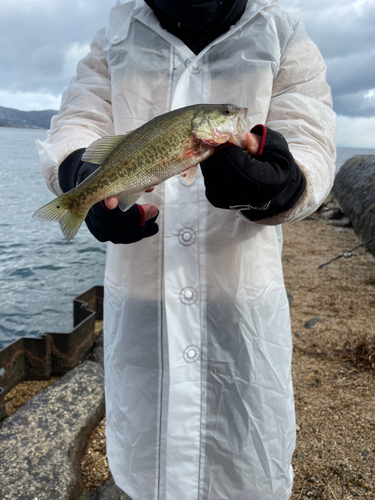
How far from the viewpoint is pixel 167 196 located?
224 cm

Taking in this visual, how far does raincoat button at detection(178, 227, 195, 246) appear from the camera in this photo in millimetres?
2229

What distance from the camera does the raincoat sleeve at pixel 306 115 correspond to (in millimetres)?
1989

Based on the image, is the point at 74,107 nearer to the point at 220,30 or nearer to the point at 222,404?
the point at 220,30

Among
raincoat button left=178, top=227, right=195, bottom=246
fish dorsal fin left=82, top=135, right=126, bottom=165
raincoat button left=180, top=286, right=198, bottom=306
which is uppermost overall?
fish dorsal fin left=82, top=135, right=126, bottom=165

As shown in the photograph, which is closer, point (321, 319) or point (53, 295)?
point (321, 319)

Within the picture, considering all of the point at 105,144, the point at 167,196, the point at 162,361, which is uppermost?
the point at 105,144

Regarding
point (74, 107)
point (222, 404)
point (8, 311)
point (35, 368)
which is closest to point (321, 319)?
point (222, 404)

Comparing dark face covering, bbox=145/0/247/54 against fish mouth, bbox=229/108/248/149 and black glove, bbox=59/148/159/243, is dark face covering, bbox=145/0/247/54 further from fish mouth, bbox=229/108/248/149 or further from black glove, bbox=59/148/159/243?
black glove, bbox=59/148/159/243

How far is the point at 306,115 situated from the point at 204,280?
1096mm

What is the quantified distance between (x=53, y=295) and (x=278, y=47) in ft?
38.3

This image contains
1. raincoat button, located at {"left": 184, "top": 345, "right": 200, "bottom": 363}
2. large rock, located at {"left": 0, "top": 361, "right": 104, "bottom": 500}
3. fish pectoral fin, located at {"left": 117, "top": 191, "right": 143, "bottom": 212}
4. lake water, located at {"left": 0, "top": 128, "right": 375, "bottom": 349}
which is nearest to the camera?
fish pectoral fin, located at {"left": 117, "top": 191, "right": 143, "bottom": 212}

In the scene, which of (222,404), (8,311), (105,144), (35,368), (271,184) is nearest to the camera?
(271,184)

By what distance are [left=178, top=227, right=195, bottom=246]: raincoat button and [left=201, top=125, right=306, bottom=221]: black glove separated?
423 mm

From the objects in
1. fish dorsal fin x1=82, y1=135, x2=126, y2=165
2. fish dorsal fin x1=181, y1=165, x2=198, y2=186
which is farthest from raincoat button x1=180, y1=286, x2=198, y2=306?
fish dorsal fin x1=82, y1=135, x2=126, y2=165
